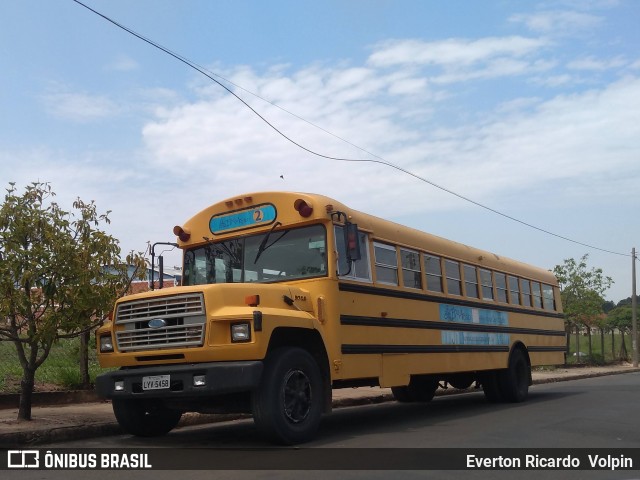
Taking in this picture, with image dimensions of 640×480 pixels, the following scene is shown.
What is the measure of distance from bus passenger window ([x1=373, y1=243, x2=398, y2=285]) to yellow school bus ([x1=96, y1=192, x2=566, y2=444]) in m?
0.03

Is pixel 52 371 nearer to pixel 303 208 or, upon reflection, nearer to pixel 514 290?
pixel 303 208

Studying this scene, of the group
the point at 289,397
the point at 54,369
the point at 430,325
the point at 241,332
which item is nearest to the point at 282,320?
the point at 241,332

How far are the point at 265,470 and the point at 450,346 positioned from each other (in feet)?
18.2

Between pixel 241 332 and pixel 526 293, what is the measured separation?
9.03 m

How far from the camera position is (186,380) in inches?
282

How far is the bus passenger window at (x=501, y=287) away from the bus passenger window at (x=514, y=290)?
26cm

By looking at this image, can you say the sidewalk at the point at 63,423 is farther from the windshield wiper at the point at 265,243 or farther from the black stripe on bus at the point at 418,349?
the windshield wiper at the point at 265,243

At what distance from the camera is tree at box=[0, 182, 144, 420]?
8.77m

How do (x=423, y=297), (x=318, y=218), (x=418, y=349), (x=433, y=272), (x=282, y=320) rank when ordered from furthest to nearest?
1. (x=433, y=272)
2. (x=423, y=297)
3. (x=418, y=349)
4. (x=318, y=218)
5. (x=282, y=320)

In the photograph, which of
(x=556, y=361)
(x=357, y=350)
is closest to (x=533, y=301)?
(x=556, y=361)

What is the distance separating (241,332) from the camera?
715cm

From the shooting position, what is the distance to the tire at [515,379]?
43.3ft

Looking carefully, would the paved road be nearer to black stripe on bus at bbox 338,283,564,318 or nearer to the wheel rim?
the wheel rim

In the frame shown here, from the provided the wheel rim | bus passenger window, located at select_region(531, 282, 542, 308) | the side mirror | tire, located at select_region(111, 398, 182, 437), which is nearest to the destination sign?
the side mirror
